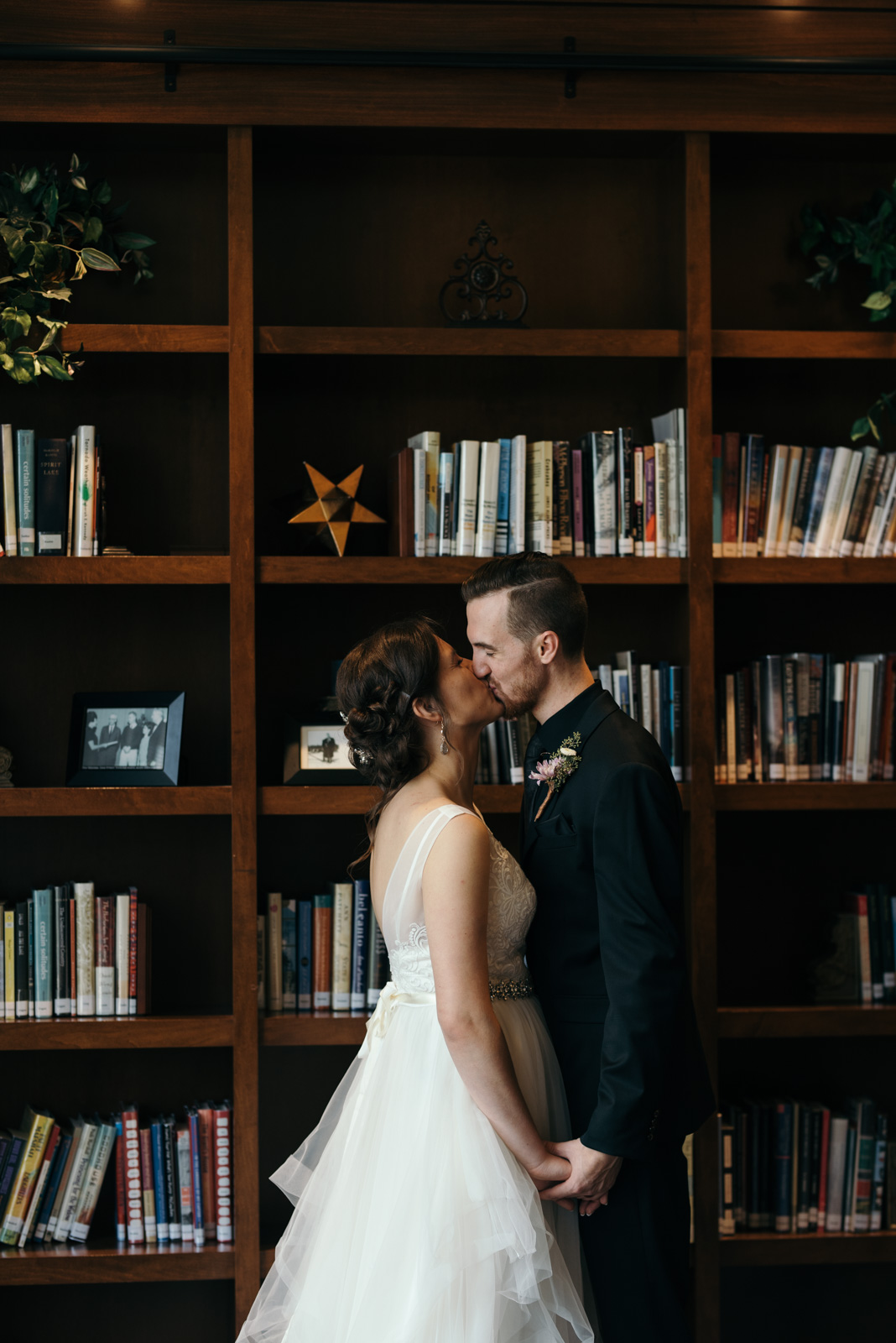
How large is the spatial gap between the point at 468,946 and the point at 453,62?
1.87 meters

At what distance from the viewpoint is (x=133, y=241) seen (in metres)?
2.54

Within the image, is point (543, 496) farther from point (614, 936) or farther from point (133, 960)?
point (133, 960)

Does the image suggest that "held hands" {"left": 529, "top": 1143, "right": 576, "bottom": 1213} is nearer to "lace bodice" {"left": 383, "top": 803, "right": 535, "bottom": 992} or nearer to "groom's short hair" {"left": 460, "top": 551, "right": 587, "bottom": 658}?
"lace bodice" {"left": 383, "top": 803, "right": 535, "bottom": 992}

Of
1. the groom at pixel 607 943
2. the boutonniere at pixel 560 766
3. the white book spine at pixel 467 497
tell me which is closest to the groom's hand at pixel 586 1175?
the groom at pixel 607 943

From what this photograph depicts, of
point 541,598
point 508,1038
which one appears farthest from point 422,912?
point 541,598

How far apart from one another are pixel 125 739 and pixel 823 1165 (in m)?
1.87

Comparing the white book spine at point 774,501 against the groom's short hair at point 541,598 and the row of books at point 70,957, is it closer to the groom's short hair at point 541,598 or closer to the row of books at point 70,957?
the groom's short hair at point 541,598

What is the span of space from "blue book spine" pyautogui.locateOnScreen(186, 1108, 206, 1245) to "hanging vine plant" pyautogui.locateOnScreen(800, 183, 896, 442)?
215 cm

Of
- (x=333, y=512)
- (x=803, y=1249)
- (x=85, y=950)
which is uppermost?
(x=333, y=512)

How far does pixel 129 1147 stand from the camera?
249 cm

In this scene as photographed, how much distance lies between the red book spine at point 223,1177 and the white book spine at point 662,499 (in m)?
1.59

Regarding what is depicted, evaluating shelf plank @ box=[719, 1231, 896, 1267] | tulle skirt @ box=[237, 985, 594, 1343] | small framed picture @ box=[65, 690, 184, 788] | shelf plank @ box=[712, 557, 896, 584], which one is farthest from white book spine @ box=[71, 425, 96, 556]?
shelf plank @ box=[719, 1231, 896, 1267]

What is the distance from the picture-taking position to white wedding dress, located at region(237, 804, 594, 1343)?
68.2 inches

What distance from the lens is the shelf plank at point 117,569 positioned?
7.97 ft
